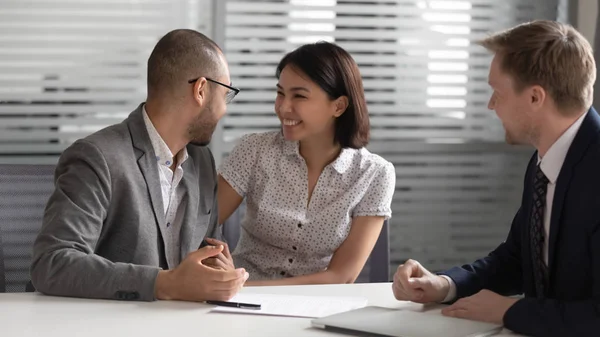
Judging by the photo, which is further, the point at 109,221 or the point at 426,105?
the point at 426,105

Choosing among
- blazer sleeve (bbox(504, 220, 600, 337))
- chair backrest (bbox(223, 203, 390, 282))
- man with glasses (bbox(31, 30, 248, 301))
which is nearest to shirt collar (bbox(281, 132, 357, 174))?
chair backrest (bbox(223, 203, 390, 282))

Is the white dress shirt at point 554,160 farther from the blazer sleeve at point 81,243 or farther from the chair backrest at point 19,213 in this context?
the chair backrest at point 19,213

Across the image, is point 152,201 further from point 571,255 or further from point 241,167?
point 571,255

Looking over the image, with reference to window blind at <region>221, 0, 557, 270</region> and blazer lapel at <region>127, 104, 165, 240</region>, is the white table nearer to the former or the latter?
blazer lapel at <region>127, 104, 165, 240</region>

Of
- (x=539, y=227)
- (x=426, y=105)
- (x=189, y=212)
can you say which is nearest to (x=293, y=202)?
(x=189, y=212)

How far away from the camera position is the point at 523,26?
196cm

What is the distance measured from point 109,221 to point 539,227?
3.34 ft

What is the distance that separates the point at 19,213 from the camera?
2.58 m

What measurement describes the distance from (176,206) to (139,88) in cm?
195

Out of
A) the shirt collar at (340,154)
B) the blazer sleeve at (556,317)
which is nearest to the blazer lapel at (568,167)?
the blazer sleeve at (556,317)

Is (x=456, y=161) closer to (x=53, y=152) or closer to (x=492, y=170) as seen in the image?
(x=492, y=170)

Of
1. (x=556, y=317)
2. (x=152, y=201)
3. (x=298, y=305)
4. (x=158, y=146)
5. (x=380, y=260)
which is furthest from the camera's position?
(x=380, y=260)

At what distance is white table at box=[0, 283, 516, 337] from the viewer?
1658 mm

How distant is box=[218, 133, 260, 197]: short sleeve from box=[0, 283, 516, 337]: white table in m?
0.98
